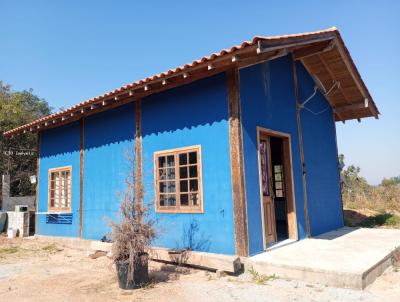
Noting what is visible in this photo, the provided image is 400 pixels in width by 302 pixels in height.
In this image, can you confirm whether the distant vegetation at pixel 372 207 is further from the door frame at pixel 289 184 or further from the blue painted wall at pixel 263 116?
the blue painted wall at pixel 263 116

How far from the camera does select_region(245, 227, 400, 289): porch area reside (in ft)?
15.7

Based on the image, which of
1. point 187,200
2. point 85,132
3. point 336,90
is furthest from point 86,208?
point 336,90

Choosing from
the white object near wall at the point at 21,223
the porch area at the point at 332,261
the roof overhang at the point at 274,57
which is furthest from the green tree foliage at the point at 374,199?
the white object near wall at the point at 21,223

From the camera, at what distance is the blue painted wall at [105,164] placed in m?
8.08

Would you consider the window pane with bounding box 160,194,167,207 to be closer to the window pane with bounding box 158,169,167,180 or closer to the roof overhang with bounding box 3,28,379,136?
the window pane with bounding box 158,169,167,180

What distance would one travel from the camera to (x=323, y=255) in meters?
5.84

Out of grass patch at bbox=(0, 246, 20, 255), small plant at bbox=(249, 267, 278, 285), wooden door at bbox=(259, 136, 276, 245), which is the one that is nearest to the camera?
small plant at bbox=(249, 267, 278, 285)

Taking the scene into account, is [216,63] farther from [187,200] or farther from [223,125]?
[187,200]

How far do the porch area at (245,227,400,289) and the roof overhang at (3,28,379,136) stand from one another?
3.27 m

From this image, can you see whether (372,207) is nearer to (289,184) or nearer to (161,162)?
(289,184)

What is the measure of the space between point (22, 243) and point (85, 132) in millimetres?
3732

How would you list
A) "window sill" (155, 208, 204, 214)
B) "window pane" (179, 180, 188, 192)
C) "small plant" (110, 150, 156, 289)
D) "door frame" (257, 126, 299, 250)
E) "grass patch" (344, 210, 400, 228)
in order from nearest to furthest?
"small plant" (110, 150, 156, 289)
"window sill" (155, 208, 204, 214)
"window pane" (179, 180, 188, 192)
"door frame" (257, 126, 299, 250)
"grass patch" (344, 210, 400, 228)

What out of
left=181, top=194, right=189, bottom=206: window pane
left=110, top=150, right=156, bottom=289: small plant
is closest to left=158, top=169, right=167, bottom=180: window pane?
left=181, top=194, right=189, bottom=206: window pane

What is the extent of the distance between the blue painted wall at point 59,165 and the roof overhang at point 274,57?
1.06 feet
